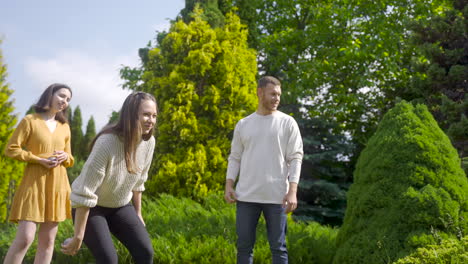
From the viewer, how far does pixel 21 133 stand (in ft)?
14.8

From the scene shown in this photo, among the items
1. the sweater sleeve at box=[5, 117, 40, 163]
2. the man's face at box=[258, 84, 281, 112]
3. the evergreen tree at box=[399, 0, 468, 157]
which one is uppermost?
the evergreen tree at box=[399, 0, 468, 157]


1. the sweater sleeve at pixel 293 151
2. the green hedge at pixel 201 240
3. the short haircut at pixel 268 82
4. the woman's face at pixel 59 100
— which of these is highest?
the short haircut at pixel 268 82

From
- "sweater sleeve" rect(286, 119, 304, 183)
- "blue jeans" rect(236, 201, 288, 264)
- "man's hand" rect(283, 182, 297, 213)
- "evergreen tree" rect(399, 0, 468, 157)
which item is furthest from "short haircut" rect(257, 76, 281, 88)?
"evergreen tree" rect(399, 0, 468, 157)

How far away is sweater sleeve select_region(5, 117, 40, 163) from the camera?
441 centimetres

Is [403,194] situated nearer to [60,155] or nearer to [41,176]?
[60,155]

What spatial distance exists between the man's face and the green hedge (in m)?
2.19

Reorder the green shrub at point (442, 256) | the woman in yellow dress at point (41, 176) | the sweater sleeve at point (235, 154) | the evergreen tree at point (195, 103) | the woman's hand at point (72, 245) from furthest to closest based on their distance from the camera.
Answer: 1. the evergreen tree at point (195, 103)
2. the woman in yellow dress at point (41, 176)
3. the sweater sleeve at point (235, 154)
4. the green shrub at point (442, 256)
5. the woman's hand at point (72, 245)

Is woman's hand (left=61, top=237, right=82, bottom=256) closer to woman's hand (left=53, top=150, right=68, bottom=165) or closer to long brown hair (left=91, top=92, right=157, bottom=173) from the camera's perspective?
long brown hair (left=91, top=92, right=157, bottom=173)

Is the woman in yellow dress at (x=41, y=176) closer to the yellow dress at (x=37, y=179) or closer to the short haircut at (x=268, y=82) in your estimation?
the yellow dress at (x=37, y=179)

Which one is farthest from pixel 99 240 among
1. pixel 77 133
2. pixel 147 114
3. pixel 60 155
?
pixel 77 133

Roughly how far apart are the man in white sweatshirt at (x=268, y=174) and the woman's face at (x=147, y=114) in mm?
1079

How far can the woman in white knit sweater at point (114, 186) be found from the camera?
10.1 feet

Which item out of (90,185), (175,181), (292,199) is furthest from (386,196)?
(175,181)

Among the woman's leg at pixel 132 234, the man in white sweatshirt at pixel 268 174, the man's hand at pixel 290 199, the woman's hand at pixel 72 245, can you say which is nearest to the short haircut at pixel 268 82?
the man in white sweatshirt at pixel 268 174
